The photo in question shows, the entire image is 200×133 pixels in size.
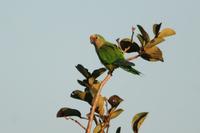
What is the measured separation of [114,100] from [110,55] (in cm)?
64

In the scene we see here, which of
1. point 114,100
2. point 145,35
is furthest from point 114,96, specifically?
point 145,35

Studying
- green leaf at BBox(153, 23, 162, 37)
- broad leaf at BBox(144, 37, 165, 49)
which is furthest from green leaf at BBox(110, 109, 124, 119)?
green leaf at BBox(153, 23, 162, 37)

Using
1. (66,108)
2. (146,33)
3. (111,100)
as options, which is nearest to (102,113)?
(111,100)

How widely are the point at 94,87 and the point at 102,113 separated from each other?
219 millimetres

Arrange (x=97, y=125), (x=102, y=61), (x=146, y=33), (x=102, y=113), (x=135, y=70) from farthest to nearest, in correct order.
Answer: (x=135, y=70) < (x=102, y=61) < (x=146, y=33) < (x=102, y=113) < (x=97, y=125)

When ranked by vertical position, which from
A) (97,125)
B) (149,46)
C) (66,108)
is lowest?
(97,125)

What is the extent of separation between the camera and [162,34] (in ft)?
10.7

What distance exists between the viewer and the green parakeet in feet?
10.6

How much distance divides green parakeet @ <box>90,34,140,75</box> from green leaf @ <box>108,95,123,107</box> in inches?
8.8

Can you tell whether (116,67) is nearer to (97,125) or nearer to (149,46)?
(149,46)

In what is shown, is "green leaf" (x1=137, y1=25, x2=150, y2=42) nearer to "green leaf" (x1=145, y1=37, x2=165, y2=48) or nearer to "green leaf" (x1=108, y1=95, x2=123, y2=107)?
"green leaf" (x1=145, y1=37, x2=165, y2=48)

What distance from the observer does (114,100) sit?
3.05 metres

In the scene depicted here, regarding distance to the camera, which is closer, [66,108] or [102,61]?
[66,108]

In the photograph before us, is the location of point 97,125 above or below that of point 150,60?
below
